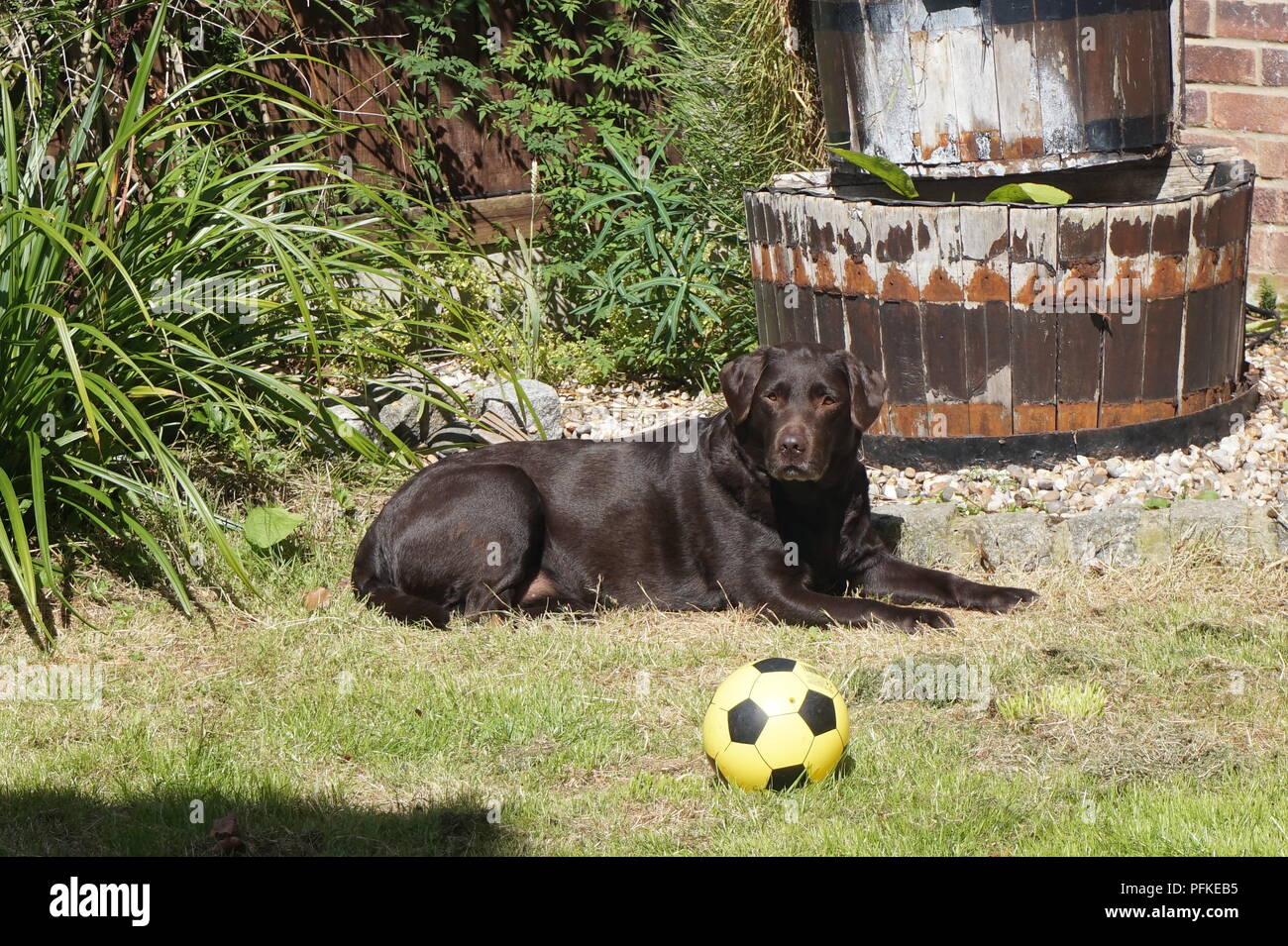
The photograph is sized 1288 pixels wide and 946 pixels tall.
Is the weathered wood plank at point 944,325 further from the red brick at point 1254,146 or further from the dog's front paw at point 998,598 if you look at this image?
the red brick at point 1254,146

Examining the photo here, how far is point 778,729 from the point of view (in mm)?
3170

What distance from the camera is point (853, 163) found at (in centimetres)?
581

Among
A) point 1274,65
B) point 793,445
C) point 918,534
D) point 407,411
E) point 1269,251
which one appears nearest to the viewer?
point 793,445

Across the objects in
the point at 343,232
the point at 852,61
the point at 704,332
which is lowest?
the point at 704,332

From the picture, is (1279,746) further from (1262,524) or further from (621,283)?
(621,283)

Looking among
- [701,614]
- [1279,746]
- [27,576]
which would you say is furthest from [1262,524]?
[27,576]

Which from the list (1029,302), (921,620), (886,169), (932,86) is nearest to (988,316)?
(1029,302)

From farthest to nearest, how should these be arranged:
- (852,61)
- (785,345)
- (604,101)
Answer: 1. (604,101)
2. (852,61)
3. (785,345)

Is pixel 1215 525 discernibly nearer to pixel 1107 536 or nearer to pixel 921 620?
pixel 1107 536

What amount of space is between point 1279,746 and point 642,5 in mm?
5944

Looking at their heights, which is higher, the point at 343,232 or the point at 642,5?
the point at 642,5

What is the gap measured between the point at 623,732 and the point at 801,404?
4.47ft

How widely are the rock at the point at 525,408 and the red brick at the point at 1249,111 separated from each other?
12.0ft

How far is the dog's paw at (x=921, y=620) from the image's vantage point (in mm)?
4375
